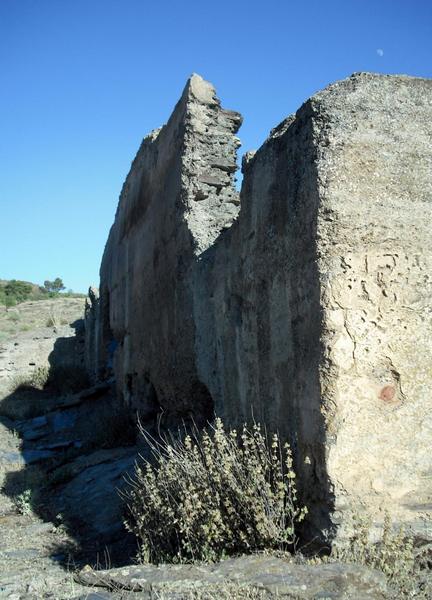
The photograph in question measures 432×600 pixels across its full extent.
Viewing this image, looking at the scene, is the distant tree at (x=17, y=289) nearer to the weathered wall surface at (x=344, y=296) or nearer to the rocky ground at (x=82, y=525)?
the rocky ground at (x=82, y=525)

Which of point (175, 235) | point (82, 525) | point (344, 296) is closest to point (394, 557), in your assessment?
point (344, 296)

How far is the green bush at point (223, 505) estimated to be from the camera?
10.3ft

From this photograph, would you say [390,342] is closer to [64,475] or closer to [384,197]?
[384,197]

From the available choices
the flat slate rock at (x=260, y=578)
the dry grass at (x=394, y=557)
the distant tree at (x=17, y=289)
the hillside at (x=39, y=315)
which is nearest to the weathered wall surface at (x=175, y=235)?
the flat slate rock at (x=260, y=578)

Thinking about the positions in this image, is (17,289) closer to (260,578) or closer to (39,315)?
(39,315)

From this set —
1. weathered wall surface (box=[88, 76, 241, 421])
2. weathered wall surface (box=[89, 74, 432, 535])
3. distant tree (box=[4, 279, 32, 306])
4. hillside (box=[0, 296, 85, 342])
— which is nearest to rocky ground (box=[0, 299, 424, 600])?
weathered wall surface (box=[89, 74, 432, 535])

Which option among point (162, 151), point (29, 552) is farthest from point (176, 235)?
point (29, 552)

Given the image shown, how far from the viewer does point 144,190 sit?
7312mm

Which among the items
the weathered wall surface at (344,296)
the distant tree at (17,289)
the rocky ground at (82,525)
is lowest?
the rocky ground at (82,525)

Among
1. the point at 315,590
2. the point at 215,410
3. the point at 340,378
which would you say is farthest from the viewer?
the point at 215,410

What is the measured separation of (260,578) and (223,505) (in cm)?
71

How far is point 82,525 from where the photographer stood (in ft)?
15.6

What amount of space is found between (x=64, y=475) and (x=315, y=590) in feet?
12.9

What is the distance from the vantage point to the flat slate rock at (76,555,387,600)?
253 cm
